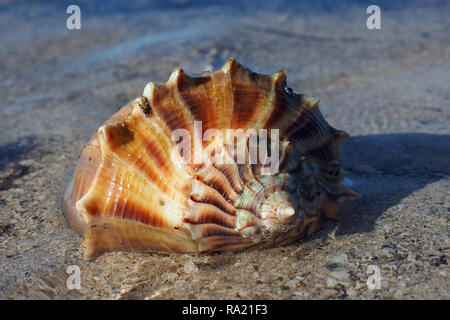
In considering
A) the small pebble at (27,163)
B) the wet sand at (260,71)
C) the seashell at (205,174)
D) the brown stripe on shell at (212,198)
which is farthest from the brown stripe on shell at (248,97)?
the small pebble at (27,163)

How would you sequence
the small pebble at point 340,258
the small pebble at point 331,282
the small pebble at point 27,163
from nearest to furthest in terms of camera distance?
the small pebble at point 331,282 → the small pebble at point 340,258 → the small pebble at point 27,163

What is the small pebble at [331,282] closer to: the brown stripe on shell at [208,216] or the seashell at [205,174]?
the seashell at [205,174]

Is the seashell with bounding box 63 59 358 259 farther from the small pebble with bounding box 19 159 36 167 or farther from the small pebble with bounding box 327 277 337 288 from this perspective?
the small pebble with bounding box 19 159 36 167

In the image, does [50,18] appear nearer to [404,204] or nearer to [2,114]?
[2,114]

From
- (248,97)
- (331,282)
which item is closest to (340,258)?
(331,282)

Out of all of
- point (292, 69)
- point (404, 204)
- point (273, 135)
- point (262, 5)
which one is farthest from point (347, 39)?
point (273, 135)

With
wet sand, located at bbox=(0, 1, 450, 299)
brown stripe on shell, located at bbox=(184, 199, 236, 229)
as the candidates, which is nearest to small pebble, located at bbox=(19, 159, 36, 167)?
wet sand, located at bbox=(0, 1, 450, 299)
